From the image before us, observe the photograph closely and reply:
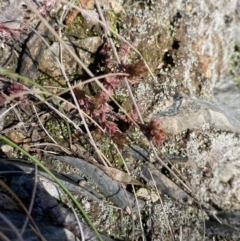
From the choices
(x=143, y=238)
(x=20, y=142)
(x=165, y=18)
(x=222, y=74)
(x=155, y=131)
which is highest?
(x=165, y=18)

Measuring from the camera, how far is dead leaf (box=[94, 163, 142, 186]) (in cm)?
355

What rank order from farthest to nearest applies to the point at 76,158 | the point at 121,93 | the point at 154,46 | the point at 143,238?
1. the point at 154,46
2. the point at 121,93
3. the point at 76,158
4. the point at 143,238

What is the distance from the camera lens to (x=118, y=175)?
3.57 m

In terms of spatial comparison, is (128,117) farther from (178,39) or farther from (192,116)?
(178,39)

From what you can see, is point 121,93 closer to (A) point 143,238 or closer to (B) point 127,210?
(B) point 127,210

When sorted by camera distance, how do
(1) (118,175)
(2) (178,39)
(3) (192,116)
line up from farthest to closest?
(2) (178,39) → (3) (192,116) → (1) (118,175)

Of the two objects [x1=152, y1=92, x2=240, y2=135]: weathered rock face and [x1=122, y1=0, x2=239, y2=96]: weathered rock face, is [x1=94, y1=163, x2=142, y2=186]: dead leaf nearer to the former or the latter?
[x1=152, y1=92, x2=240, y2=135]: weathered rock face

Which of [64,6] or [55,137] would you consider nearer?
[55,137]

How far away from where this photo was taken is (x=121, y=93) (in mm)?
3861

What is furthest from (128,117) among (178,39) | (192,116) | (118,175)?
(178,39)

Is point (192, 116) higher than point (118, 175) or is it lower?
higher

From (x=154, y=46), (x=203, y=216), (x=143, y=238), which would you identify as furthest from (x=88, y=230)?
(x=154, y=46)

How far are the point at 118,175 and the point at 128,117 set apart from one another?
0.48 metres

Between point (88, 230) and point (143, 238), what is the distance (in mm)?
461
